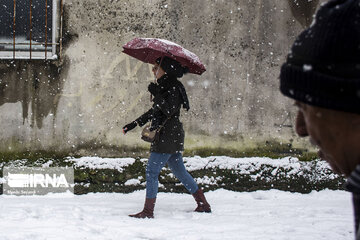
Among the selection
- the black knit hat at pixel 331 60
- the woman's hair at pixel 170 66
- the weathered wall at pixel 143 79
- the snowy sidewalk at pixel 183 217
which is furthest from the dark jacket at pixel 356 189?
the weathered wall at pixel 143 79

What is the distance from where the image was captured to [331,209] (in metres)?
5.05

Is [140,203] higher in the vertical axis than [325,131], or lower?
lower

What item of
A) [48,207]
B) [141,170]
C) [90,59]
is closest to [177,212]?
[141,170]

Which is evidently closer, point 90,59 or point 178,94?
point 178,94

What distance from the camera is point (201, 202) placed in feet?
15.5

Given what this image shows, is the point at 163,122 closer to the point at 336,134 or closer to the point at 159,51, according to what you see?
the point at 159,51

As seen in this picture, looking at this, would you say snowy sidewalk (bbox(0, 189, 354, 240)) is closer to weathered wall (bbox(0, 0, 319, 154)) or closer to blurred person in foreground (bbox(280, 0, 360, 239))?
weathered wall (bbox(0, 0, 319, 154))

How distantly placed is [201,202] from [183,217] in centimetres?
29

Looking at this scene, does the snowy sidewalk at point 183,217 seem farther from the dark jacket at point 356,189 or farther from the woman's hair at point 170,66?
the dark jacket at point 356,189

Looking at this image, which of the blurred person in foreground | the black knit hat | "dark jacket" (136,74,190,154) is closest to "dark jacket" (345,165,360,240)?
the blurred person in foreground

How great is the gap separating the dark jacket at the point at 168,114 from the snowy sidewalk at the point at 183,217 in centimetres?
74

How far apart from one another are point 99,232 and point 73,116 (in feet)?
6.56

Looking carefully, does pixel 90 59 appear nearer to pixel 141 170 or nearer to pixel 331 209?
pixel 141 170

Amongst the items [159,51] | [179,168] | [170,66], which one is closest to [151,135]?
[179,168]
